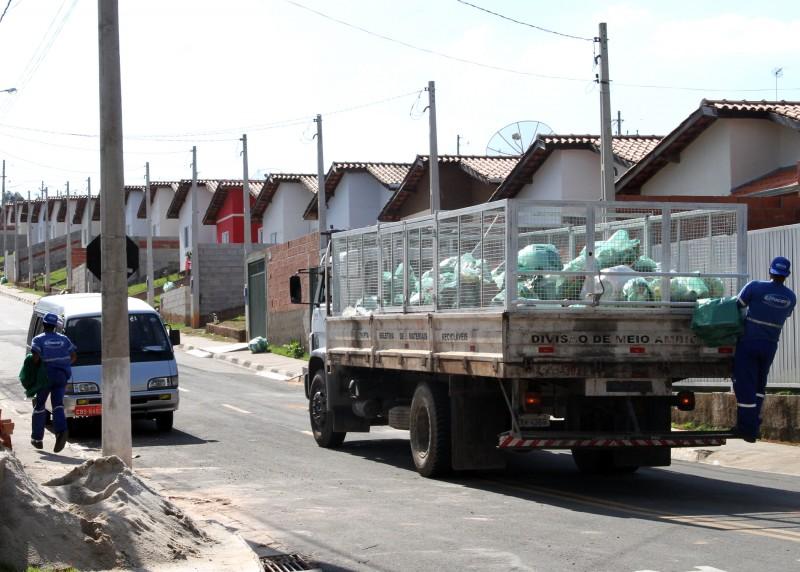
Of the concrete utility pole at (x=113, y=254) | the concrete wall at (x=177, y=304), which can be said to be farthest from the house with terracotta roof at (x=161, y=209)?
the concrete utility pole at (x=113, y=254)

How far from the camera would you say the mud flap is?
12.4 meters

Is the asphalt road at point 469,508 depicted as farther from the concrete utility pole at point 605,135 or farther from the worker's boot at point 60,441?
the concrete utility pole at point 605,135

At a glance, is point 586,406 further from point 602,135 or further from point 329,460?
point 602,135

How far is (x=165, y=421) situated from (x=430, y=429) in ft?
23.3

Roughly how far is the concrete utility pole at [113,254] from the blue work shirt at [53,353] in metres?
3.28

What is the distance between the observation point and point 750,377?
11547mm

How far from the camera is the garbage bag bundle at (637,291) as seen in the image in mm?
11492

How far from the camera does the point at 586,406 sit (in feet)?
39.4

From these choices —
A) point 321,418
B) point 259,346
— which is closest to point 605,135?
point 321,418

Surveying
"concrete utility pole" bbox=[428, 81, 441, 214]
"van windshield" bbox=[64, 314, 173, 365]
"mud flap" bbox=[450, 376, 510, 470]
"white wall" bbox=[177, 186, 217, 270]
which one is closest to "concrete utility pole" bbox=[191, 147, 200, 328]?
"white wall" bbox=[177, 186, 217, 270]

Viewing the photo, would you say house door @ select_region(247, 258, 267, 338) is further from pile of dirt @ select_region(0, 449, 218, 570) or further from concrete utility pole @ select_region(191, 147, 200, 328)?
pile of dirt @ select_region(0, 449, 218, 570)

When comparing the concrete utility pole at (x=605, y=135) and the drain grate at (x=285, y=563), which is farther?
the concrete utility pole at (x=605, y=135)

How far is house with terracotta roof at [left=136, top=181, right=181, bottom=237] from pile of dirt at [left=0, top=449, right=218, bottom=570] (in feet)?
232

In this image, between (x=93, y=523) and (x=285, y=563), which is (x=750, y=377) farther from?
(x=93, y=523)
